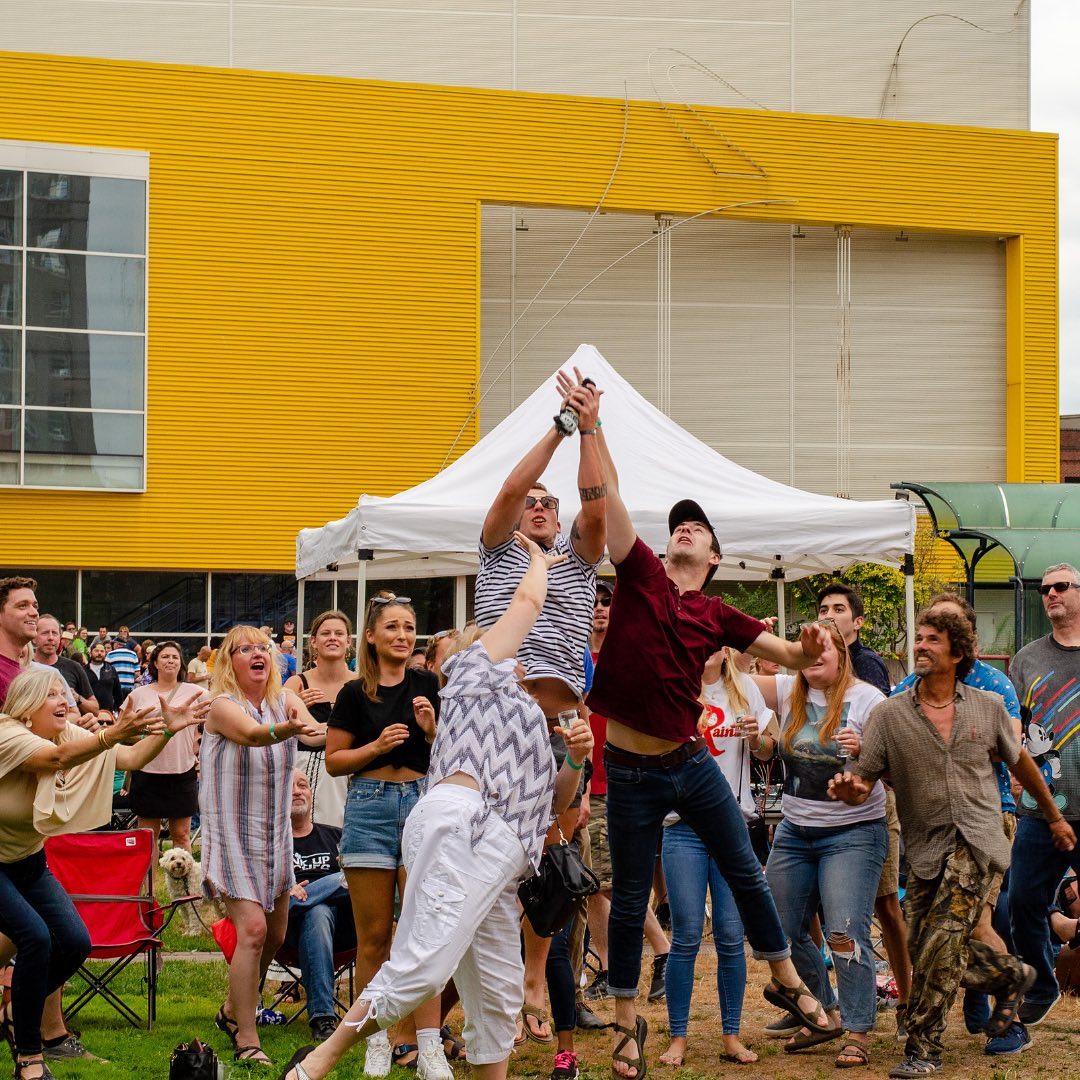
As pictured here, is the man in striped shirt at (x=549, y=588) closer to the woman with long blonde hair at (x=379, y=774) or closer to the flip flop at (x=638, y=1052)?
the woman with long blonde hair at (x=379, y=774)

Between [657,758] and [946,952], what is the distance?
58.1 inches

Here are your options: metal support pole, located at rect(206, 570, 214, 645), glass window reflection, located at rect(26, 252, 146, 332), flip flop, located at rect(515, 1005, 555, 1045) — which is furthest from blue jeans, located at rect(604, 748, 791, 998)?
glass window reflection, located at rect(26, 252, 146, 332)

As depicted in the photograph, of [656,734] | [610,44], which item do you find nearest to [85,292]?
[610,44]

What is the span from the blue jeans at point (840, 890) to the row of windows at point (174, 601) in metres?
20.3

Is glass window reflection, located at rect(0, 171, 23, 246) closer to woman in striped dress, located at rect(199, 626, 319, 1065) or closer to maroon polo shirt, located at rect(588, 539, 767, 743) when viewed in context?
woman in striped dress, located at rect(199, 626, 319, 1065)

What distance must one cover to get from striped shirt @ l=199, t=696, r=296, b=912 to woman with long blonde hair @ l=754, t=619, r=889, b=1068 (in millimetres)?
2202

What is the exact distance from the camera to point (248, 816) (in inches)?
265

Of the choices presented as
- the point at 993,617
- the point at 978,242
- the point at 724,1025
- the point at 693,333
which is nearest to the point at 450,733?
the point at 724,1025

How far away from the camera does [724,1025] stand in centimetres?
680

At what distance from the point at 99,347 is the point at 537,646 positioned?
2203 centimetres

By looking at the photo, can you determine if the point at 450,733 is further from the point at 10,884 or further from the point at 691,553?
the point at 10,884

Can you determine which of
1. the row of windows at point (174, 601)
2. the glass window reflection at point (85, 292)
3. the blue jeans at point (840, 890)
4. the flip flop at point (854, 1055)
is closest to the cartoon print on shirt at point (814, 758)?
the blue jeans at point (840, 890)

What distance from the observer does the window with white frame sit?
25.9m

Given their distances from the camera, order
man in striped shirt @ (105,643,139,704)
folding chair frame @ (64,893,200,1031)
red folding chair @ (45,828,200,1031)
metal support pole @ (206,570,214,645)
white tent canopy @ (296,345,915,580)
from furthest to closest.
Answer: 1. metal support pole @ (206,570,214,645)
2. man in striped shirt @ (105,643,139,704)
3. white tent canopy @ (296,345,915,580)
4. red folding chair @ (45,828,200,1031)
5. folding chair frame @ (64,893,200,1031)
